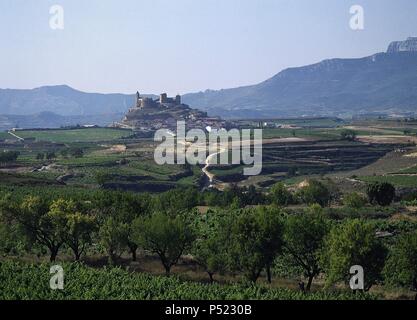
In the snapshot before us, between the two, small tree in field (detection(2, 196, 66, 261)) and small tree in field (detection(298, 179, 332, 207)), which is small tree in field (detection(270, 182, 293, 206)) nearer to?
small tree in field (detection(298, 179, 332, 207))

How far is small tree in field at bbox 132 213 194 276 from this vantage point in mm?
39062

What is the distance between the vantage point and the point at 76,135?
186375mm

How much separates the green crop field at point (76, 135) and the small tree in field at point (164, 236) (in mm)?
136643

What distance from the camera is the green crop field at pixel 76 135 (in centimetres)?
17538

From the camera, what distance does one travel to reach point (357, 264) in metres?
34.2

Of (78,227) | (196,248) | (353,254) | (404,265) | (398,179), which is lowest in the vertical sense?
(398,179)

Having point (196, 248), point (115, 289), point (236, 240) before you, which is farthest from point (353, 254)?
point (115, 289)

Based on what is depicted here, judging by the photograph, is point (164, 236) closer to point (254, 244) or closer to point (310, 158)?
point (254, 244)

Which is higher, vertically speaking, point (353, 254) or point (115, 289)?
point (353, 254)

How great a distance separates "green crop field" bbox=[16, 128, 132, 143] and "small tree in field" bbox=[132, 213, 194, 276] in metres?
137

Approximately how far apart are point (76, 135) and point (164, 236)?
154253 millimetres

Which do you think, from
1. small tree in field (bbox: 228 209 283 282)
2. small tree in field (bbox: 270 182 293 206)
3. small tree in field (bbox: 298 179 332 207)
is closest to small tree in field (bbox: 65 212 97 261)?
small tree in field (bbox: 228 209 283 282)

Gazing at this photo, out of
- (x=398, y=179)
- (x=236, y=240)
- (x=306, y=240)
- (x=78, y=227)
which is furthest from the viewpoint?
(x=398, y=179)
